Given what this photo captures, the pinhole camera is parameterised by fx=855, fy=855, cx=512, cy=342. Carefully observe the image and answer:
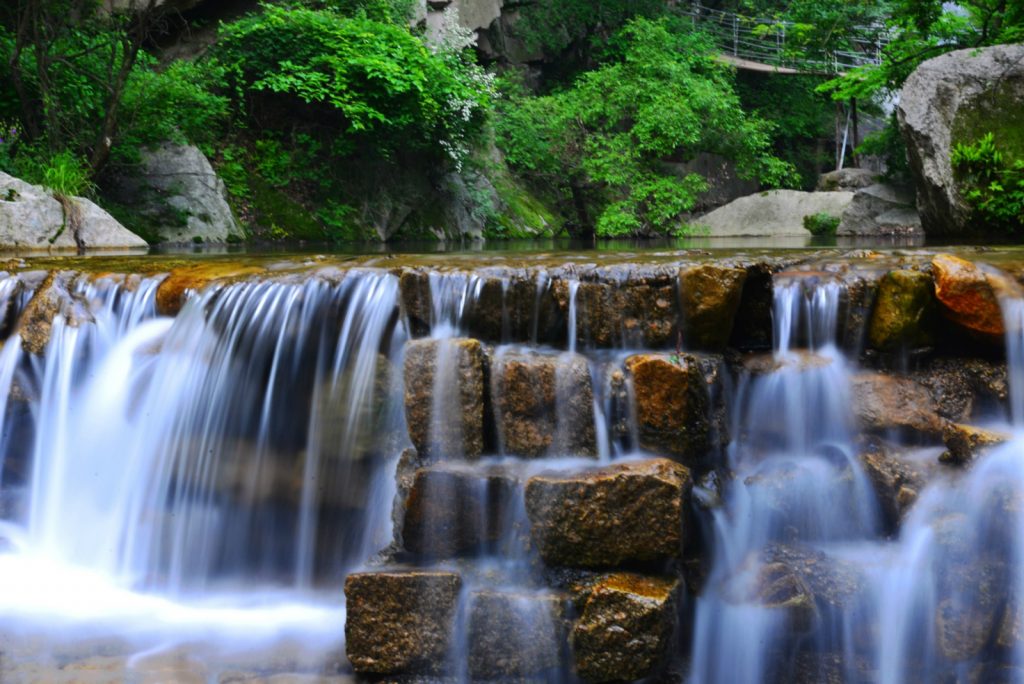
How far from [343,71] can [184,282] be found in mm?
7696

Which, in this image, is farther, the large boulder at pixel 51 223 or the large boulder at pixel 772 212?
the large boulder at pixel 772 212

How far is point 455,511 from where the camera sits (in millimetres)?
4016

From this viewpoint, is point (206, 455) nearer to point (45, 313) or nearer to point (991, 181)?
point (45, 313)

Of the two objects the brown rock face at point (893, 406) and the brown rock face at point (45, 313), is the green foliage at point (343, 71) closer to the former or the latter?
the brown rock face at point (45, 313)

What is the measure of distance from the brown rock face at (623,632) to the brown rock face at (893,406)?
159 centimetres

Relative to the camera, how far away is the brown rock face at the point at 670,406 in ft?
13.6

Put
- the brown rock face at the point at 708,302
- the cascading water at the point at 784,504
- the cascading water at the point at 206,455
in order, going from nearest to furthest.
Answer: the cascading water at the point at 784,504 < the cascading water at the point at 206,455 < the brown rock face at the point at 708,302

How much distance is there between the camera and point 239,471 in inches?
187

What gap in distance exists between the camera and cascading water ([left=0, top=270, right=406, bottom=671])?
443cm

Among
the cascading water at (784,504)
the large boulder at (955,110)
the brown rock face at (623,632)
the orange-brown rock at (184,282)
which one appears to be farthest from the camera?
the large boulder at (955,110)

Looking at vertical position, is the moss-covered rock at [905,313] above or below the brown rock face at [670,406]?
above

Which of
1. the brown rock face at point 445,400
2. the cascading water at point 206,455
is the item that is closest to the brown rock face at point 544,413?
the brown rock face at point 445,400

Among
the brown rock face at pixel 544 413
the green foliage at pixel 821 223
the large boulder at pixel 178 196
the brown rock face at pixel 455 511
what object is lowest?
the brown rock face at pixel 455 511

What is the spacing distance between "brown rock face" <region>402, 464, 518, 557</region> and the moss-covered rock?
7.27 feet
